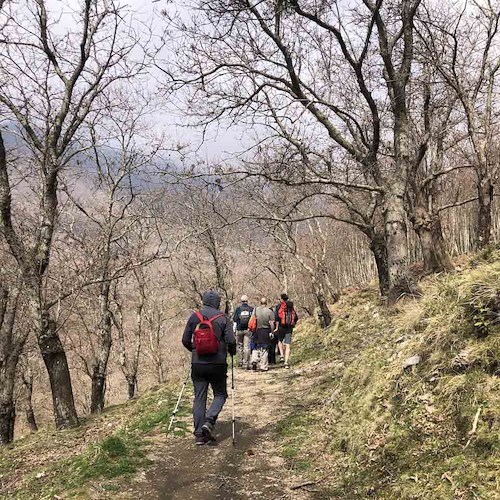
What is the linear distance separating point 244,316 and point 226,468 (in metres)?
7.16

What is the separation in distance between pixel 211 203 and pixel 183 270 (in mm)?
6904

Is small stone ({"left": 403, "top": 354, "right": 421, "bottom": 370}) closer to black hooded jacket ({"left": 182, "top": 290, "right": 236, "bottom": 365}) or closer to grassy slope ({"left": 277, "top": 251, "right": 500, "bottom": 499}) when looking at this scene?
grassy slope ({"left": 277, "top": 251, "right": 500, "bottom": 499})

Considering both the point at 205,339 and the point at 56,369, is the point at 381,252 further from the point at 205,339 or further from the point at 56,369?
the point at 56,369

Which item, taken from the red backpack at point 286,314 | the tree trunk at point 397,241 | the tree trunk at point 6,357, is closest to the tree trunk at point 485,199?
the tree trunk at point 397,241

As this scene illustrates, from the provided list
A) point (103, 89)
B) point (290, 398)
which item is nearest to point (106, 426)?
point (290, 398)

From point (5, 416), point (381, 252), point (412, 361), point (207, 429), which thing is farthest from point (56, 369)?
point (381, 252)

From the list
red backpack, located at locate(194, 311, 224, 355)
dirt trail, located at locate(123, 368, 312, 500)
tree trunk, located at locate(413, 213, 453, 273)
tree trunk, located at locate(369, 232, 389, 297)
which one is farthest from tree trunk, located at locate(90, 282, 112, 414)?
tree trunk, located at locate(413, 213, 453, 273)

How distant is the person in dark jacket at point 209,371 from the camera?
5.95 meters

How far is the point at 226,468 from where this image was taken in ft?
17.0

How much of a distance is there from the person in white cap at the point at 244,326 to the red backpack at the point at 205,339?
6369 millimetres

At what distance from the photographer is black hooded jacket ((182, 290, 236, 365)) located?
5.98 meters

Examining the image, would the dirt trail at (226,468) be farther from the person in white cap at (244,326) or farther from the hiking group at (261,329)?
the person in white cap at (244,326)

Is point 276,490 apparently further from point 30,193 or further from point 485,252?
point 30,193

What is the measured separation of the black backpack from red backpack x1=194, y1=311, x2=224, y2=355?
20.9 feet
